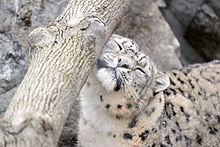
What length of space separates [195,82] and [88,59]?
2151 millimetres

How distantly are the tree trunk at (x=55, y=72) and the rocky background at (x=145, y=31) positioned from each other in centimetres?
150

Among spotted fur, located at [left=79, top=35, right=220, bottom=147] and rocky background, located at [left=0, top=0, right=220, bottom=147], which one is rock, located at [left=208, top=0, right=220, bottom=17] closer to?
rocky background, located at [left=0, top=0, right=220, bottom=147]

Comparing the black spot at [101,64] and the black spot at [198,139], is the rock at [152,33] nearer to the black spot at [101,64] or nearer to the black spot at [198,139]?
the black spot at [198,139]

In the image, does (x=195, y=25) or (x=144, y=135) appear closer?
(x=144, y=135)

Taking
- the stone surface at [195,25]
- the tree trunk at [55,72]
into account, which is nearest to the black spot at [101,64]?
the tree trunk at [55,72]

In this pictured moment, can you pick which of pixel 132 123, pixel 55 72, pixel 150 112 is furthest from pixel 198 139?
pixel 55 72

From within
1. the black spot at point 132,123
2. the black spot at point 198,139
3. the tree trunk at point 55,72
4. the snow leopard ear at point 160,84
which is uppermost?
the tree trunk at point 55,72

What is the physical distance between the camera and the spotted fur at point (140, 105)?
3.60m

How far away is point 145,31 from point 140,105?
2991mm

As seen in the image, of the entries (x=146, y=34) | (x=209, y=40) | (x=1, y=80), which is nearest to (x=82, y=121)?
(x=1, y=80)

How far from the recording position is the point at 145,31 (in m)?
6.55

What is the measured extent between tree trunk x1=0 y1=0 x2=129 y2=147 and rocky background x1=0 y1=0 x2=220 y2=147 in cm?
150

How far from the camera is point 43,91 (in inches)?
99.6

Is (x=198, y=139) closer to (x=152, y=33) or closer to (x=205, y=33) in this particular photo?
(x=152, y=33)
